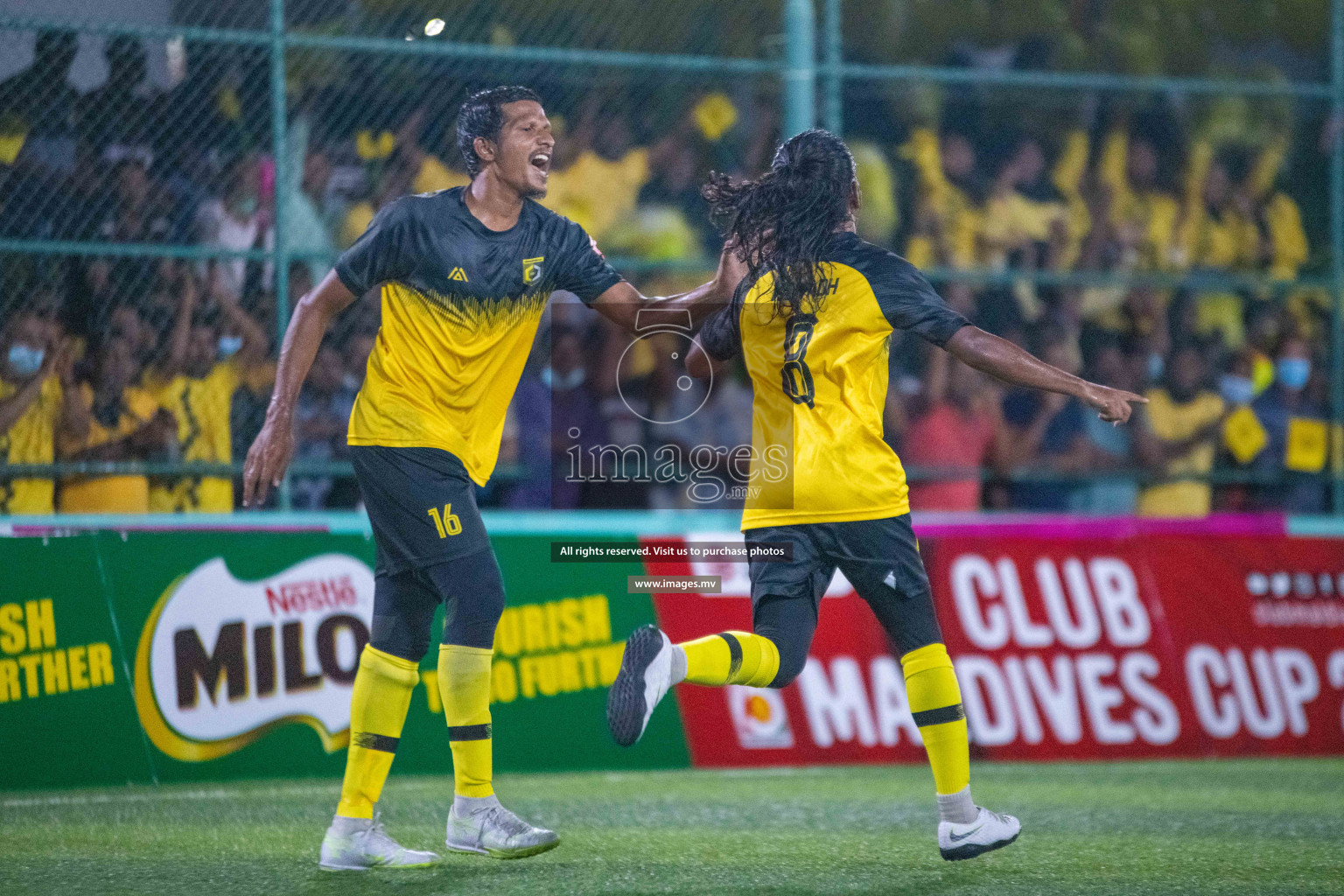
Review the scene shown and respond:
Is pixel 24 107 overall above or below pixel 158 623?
above

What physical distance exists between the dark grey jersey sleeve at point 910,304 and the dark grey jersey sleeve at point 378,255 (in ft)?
4.37

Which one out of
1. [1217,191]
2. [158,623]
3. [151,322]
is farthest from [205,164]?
[1217,191]

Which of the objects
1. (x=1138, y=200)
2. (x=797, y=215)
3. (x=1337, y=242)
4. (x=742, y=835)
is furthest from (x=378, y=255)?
(x=1138, y=200)

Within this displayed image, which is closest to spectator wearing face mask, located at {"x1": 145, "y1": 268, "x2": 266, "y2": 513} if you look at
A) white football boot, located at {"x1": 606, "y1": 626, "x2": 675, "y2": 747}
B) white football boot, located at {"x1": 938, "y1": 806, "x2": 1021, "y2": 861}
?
white football boot, located at {"x1": 606, "y1": 626, "x2": 675, "y2": 747}

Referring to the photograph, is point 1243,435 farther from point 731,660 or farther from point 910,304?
point 731,660

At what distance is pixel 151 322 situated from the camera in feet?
24.1

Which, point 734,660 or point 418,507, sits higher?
point 418,507

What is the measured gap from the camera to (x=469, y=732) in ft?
15.4

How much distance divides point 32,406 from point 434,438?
326cm

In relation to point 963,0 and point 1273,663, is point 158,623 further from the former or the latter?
point 963,0

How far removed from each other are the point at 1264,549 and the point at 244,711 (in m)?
5.36

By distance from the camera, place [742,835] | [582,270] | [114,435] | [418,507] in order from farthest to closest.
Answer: [114,435]
[742,835]
[582,270]
[418,507]

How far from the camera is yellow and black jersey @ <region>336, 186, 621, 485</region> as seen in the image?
463cm

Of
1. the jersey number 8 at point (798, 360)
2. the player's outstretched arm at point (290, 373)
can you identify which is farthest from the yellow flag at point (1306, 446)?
the player's outstretched arm at point (290, 373)
